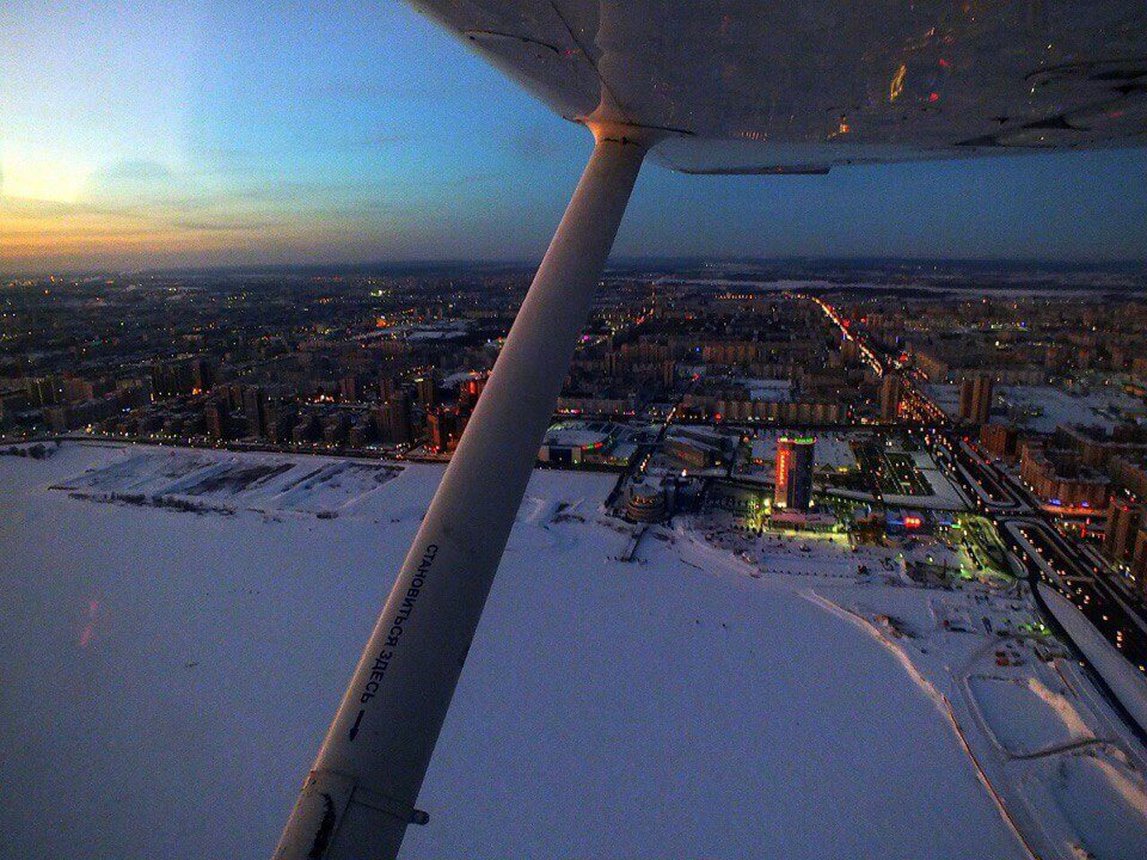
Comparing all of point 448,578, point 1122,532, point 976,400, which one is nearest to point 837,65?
point 448,578

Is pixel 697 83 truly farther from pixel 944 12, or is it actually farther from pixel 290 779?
pixel 290 779

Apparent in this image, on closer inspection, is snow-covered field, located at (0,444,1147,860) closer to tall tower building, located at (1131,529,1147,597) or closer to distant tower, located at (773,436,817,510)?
distant tower, located at (773,436,817,510)

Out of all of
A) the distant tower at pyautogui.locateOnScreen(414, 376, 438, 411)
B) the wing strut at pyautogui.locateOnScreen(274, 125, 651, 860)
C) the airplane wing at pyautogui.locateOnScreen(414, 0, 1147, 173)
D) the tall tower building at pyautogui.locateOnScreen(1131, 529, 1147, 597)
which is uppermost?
the airplane wing at pyautogui.locateOnScreen(414, 0, 1147, 173)

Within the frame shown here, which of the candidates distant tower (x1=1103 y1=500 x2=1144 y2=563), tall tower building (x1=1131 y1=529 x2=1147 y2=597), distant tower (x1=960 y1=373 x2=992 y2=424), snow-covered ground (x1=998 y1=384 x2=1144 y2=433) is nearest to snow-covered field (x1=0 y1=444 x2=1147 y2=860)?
tall tower building (x1=1131 y1=529 x2=1147 y2=597)

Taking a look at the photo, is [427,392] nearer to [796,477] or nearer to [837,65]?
[796,477]

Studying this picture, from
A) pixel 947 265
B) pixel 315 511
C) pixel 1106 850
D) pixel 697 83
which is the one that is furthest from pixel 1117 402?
pixel 947 265
